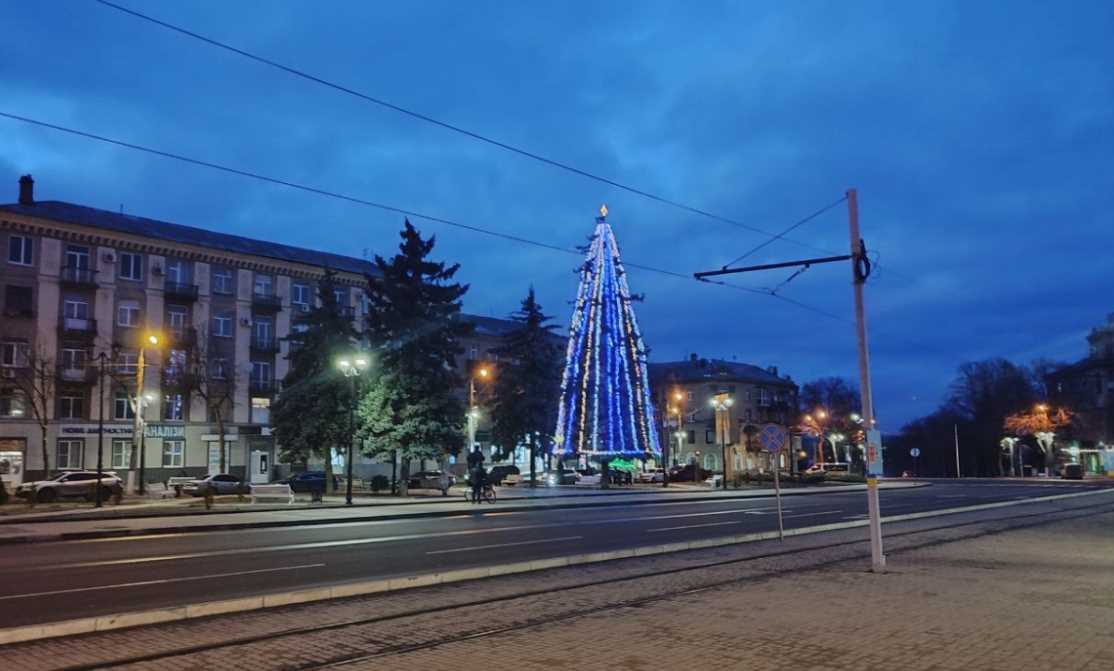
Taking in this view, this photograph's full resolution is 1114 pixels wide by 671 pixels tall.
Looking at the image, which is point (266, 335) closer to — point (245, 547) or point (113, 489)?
point (113, 489)

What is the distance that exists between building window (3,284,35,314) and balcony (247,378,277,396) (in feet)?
46.4

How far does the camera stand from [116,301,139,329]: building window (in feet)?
178

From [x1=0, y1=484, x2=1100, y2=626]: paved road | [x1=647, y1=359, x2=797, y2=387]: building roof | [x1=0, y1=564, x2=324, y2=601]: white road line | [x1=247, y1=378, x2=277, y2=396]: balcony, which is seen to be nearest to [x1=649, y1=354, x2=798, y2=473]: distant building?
[x1=647, y1=359, x2=797, y2=387]: building roof

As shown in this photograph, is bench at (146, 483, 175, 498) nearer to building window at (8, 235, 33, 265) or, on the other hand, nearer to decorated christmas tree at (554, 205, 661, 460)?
building window at (8, 235, 33, 265)

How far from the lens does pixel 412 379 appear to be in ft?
144

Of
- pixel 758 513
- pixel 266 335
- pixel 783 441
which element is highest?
pixel 266 335

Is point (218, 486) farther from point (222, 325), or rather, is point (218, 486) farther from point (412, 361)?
point (222, 325)

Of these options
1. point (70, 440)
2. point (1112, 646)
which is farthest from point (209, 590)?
point (70, 440)

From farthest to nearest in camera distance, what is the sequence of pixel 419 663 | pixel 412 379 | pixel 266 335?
pixel 266 335, pixel 412 379, pixel 419 663

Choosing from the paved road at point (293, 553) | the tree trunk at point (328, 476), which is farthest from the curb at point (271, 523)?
the tree trunk at point (328, 476)

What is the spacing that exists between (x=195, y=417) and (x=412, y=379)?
2110 cm

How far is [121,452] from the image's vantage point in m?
53.7

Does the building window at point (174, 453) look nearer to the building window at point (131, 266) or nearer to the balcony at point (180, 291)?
the balcony at point (180, 291)

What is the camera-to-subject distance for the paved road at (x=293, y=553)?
1171 centimetres
